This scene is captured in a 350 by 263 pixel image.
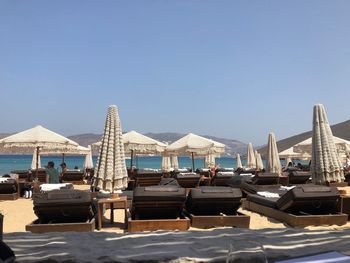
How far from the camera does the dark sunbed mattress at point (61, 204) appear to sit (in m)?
5.51

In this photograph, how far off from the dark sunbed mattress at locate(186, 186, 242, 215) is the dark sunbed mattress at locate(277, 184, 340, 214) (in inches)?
35.4

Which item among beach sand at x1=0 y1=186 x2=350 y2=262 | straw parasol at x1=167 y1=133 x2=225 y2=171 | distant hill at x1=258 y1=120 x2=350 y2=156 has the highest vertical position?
distant hill at x1=258 y1=120 x2=350 y2=156

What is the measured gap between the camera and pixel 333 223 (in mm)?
6441

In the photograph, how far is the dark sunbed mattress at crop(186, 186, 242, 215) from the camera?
242 inches

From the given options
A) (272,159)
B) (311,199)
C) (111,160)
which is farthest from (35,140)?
(311,199)

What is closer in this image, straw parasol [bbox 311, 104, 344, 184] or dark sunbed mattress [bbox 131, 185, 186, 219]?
dark sunbed mattress [bbox 131, 185, 186, 219]

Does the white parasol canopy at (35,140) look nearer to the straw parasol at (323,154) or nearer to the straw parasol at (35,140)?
the straw parasol at (35,140)

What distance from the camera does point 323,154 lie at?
8133mm

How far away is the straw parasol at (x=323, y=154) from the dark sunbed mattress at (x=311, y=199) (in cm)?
150

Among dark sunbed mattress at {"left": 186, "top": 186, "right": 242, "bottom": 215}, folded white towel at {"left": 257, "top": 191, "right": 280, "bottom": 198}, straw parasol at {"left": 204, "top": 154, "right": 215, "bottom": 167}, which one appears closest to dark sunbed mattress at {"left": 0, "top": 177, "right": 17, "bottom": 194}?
dark sunbed mattress at {"left": 186, "top": 186, "right": 242, "bottom": 215}

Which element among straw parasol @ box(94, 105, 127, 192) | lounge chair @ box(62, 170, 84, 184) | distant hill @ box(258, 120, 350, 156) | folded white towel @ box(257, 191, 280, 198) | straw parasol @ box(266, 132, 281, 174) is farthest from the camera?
distant hill @ box(258, 120, 350, 156)

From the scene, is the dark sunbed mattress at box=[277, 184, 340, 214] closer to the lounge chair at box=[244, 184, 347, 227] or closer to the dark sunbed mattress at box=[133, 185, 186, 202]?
the lounge chair at box=[244, 184, 347, 227]

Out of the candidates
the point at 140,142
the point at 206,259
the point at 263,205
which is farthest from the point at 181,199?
the point at 140,142

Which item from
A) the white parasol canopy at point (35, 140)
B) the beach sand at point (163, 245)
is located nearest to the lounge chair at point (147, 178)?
the white parasol canopy at point (35, 140)
